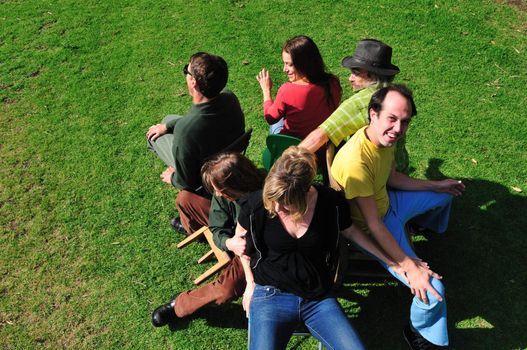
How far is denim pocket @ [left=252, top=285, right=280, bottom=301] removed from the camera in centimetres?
372

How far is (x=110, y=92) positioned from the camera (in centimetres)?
720

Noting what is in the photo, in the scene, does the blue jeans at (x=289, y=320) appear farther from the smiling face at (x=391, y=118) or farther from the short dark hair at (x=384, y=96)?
the short dark hair at (x=384, y=96)

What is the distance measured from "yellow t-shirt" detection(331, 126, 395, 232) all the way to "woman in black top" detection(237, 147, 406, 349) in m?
0.16

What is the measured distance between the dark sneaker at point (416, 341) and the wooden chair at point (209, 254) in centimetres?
174

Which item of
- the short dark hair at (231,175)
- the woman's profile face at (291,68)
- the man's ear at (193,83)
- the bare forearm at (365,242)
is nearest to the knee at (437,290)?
the bare forearm at (365,242)

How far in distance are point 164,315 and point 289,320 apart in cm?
137

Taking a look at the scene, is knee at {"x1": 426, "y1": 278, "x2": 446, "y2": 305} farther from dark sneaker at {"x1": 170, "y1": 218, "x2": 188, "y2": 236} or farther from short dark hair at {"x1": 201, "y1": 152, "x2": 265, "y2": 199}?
dark sneaker at {"x1": 170, "y1": 218, "x2": 188, "y2": 236}

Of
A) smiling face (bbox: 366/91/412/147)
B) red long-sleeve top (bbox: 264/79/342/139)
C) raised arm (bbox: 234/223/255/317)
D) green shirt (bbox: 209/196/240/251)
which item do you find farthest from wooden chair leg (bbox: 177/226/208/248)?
smiling face (bbox: 366/91/412/147)

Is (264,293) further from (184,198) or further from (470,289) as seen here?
(470,289)

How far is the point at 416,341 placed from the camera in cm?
402

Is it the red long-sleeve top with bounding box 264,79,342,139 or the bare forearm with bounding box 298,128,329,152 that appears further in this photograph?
the red long-sleeve top with bounding box 264,79,342,139

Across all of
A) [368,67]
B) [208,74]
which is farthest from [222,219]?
[368,67]

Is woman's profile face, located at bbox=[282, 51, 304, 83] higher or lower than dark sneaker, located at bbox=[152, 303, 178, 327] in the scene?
higher

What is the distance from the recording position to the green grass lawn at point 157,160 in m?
4.49
